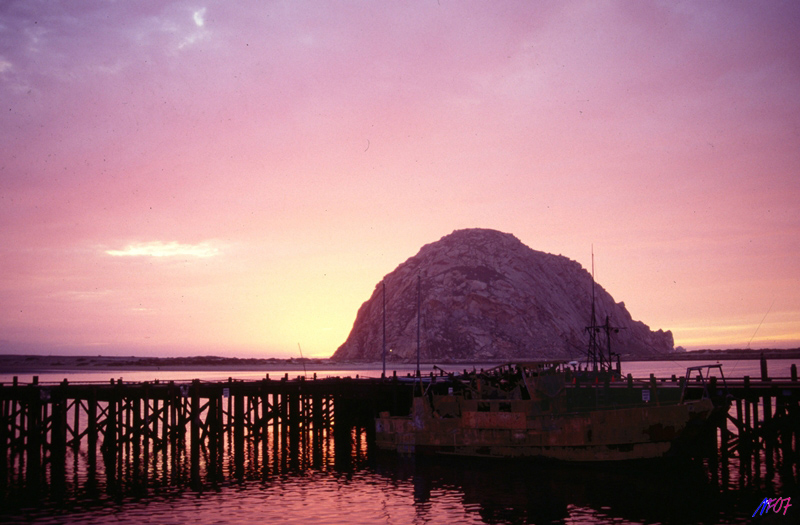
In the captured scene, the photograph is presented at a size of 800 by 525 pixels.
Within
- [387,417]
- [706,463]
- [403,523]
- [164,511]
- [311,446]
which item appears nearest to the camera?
[403,523]

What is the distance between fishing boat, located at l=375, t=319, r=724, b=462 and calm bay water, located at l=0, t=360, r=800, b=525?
3.02 feet

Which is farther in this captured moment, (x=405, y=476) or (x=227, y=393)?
(x=227, y=393)

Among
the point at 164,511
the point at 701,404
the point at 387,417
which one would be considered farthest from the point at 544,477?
the point at 164,511

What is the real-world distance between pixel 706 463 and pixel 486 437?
11.4 metres

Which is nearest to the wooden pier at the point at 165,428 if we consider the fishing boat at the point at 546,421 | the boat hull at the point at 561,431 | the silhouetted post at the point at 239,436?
the silhouetted post at the point at 239,436

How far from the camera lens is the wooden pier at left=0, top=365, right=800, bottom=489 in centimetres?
3669

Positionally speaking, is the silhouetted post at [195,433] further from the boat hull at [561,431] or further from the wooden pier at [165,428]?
the boat hull at [561,431]

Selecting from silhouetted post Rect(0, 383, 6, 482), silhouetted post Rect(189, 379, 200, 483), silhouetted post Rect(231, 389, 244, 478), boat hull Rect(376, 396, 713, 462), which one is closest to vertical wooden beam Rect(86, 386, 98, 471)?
silhouetted post Rect(0, 383, 6, 482)

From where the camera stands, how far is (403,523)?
2622 centimetres

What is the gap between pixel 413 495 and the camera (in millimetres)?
30969

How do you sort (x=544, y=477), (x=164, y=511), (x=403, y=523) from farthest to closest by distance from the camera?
(x=544, y=477) < (x=164, y=511) < (x=403, y=523)

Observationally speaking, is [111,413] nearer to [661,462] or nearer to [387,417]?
[387,417]

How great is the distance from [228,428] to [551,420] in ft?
73.3
